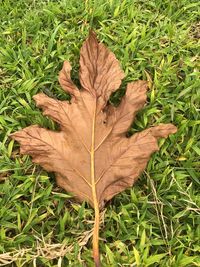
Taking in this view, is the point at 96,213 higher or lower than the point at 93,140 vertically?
lower

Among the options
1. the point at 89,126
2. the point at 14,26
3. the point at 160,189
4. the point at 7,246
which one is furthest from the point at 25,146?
the point at 14,26

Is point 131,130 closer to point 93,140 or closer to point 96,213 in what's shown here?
point 93,140

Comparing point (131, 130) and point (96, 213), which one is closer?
point (96, 213)

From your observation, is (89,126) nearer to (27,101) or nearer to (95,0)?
(27,101)

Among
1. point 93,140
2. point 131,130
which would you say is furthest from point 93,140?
point 131,130

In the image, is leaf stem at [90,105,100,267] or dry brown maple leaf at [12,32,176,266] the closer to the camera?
leaf stem at [90,105,100,267]

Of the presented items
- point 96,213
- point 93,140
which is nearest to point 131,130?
point 93,140
